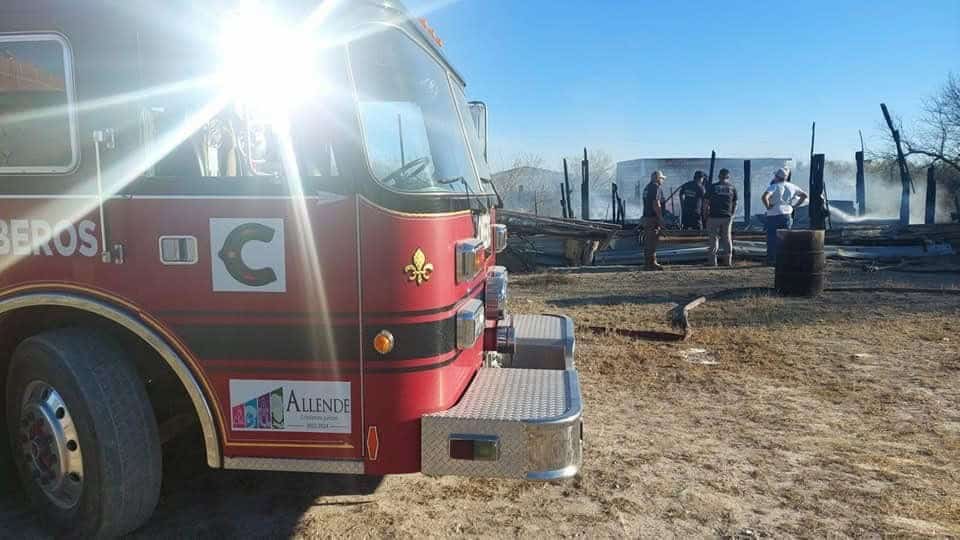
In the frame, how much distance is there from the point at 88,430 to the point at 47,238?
0.83 m

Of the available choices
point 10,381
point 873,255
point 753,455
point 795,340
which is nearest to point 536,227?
point 873,255

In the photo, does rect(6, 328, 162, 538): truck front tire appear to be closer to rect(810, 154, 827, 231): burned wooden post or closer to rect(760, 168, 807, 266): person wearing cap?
rect(760, 168, 807, 266): person wearing cap

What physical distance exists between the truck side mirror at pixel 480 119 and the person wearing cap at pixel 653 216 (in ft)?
26.0

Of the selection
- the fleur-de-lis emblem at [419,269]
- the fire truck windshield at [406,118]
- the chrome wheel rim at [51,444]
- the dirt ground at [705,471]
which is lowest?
the dirt ground at [705,471]

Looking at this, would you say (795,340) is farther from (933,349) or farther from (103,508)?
(103,508)

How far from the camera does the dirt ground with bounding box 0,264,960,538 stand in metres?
3.33

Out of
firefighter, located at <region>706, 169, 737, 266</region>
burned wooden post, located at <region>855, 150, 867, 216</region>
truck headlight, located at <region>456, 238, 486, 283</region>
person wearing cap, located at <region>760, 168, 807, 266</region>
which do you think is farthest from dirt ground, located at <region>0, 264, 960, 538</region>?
burned wooden post, located at <region>855, 150, 867, 216</region>

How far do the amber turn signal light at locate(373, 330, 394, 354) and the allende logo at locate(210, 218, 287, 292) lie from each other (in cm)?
42

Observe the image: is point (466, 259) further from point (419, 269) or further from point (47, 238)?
point (47, 238)

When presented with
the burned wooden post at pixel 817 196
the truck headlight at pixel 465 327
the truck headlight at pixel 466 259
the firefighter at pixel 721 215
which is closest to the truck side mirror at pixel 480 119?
the truck headlight at pixel 466 259

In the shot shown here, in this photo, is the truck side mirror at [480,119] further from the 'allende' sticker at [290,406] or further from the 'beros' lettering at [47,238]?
the 'beros' lettering at [47,238]

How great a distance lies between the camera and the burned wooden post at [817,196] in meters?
15.5

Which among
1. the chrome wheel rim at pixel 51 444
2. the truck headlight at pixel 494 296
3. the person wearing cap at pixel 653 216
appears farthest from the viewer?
the person wearing cap at pixel 653 216

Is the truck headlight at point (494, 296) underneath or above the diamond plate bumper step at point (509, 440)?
above
